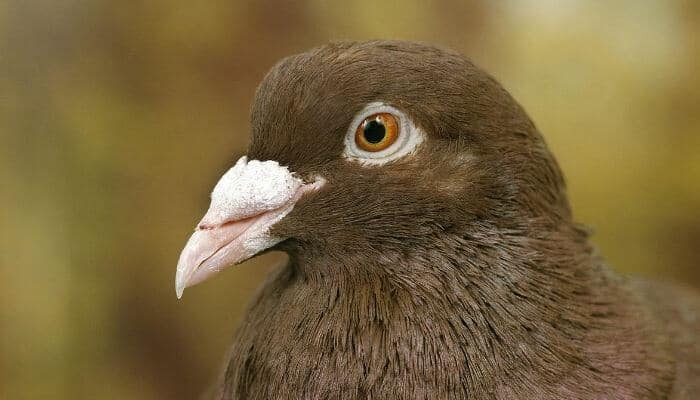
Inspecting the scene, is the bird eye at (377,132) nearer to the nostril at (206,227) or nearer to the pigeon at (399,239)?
the pigeon at (399,239)

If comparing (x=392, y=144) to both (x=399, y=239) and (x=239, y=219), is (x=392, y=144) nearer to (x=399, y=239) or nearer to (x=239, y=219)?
(x=399, y=239)

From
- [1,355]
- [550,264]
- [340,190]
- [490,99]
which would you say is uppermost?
[490,99]

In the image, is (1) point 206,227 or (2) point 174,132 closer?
(1) point 206,227

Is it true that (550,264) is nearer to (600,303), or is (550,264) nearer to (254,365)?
(600,303)

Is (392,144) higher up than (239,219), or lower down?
higher up

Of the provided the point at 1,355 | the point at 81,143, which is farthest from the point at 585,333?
the point at 1,355

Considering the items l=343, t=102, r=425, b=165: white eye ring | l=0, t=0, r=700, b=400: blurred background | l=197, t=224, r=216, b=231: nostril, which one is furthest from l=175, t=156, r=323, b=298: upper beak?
l=0, t=0, r=700, b=400: blurred background

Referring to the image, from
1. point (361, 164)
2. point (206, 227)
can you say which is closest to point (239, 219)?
→ point (206, 227)

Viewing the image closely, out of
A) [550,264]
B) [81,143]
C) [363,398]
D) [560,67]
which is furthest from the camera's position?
[560,67]
